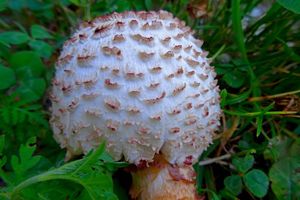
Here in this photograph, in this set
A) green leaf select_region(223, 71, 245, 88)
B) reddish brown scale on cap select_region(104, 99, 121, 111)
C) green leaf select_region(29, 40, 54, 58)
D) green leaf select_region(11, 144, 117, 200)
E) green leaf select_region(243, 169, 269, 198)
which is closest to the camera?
green leaf select_region(11, 144, 117, 200)

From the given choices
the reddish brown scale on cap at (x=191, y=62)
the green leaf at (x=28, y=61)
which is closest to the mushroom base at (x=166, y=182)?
the reddish brown scale on cap at (x=191, y=62)

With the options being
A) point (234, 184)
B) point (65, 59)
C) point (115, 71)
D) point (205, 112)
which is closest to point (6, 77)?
point (65, 59)

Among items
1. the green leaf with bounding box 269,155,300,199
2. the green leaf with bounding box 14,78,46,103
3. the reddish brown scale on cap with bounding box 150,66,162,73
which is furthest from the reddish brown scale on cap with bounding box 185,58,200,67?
the green leaf with bounding box 14,78,46,103

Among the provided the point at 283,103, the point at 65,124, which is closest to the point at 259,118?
the point at 283,103

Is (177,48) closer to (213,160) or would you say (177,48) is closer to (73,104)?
→ (73,104)

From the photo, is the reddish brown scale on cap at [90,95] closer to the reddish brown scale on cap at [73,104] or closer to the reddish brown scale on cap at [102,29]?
the reddish brown scale on cap at [73,104]

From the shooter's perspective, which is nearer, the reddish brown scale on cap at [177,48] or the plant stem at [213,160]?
the reddish brown scale on cap at [177,48]

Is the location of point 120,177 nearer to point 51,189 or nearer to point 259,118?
point 51,189

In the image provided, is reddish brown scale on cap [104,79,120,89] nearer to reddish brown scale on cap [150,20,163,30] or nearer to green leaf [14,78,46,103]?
reddish brown scale on cap [150,20,163,30]
